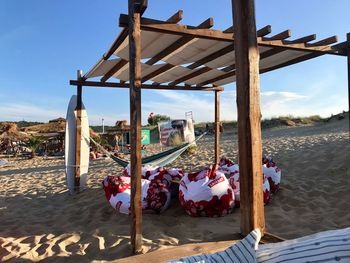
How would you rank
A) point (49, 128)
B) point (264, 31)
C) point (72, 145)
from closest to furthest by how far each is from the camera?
point (264, 31), point (72, 145), point (49, 128)

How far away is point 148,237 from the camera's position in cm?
277

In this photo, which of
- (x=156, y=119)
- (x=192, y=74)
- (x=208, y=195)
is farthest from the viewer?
(x=156, y=119)

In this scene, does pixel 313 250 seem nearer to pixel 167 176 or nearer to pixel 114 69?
pixel 167 176

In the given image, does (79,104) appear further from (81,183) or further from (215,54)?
(215,54)

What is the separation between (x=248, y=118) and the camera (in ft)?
7.80

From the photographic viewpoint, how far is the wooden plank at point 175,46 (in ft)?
9.18

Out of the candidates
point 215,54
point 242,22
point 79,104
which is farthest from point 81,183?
point 242,22

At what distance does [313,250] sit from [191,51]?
273cm

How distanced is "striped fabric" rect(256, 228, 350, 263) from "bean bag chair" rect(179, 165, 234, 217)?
1964 mm

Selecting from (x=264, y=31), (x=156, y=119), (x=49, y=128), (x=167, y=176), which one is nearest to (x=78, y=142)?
(x=167, y=176)

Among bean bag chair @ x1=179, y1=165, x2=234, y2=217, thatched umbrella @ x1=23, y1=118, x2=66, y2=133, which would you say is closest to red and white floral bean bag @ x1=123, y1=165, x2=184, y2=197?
bean bag chair @ x1=179, y1=165, x2=234, y2=217

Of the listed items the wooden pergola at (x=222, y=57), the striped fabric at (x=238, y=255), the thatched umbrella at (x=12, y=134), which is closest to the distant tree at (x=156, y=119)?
the thatched umbrella at (x=12, y=134)

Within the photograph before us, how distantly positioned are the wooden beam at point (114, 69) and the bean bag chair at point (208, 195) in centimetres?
165

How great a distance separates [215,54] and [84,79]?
2.20 metres
